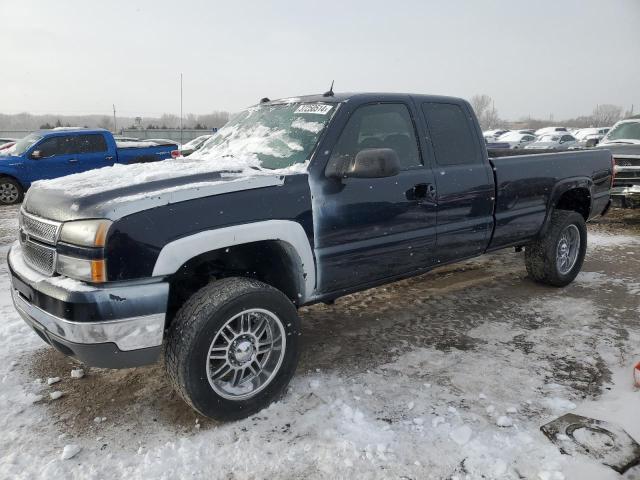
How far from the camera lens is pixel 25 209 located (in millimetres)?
3041

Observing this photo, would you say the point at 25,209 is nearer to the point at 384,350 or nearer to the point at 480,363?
the point at 384,350

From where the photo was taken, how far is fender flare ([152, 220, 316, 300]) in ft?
8.34

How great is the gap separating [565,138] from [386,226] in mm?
29027

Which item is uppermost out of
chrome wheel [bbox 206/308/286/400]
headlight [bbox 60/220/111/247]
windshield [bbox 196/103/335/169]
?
windshield [bbox 196/103/335/169]

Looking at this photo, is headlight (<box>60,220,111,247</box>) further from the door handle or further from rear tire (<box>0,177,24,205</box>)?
rear tire (<box>0,177,24,205</box>)

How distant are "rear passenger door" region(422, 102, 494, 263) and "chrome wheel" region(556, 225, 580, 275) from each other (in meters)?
1.46

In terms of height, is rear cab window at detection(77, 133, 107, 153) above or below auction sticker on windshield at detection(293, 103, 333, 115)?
below

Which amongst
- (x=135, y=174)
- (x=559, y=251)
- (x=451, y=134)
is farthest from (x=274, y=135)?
(x=559, y=251)

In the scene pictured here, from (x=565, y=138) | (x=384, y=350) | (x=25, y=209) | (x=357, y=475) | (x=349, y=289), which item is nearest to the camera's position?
(x=357, y=475)

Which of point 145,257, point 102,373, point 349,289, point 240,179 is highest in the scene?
point 240,179

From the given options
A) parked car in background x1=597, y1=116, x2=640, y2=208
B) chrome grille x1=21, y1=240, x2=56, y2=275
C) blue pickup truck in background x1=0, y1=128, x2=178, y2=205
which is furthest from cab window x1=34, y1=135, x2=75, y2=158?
parked car in background x1=597, y1=116, x2=640, y2=208

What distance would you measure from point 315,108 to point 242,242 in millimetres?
1270

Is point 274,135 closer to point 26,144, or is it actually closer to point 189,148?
point 26,144

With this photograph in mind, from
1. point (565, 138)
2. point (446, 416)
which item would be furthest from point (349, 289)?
point (565, 138)
